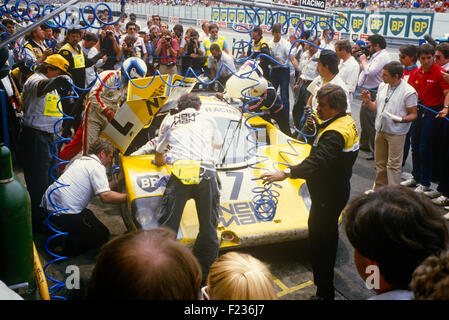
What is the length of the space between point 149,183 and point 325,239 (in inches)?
71.0

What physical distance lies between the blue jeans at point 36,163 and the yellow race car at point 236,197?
2.61ft

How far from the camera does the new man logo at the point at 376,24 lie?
55.2ft

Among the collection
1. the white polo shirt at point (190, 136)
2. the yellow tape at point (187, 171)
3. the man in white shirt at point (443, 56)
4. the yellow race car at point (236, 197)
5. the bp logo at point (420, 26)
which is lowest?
the yellow race car at point (236, 197)

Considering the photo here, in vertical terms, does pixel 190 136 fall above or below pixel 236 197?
above

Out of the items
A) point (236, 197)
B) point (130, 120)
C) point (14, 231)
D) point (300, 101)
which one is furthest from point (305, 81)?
point (14, 231)

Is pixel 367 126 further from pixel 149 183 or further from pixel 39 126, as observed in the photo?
pixel 39 126

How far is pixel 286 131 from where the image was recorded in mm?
7355

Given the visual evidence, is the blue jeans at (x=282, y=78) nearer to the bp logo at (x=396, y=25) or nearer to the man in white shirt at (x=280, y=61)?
the man in white shirt at (x=280, y=61)

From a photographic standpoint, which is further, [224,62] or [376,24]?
[376,24]

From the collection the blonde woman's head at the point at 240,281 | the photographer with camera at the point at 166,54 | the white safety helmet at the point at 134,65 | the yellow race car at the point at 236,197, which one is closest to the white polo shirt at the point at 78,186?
the yellow race car at the point at 236,197

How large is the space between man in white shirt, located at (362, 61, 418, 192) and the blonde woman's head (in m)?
4.18

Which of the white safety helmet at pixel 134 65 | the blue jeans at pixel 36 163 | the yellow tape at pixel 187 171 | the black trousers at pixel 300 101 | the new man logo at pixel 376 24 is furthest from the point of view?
the new man logo at pixel 376 24
